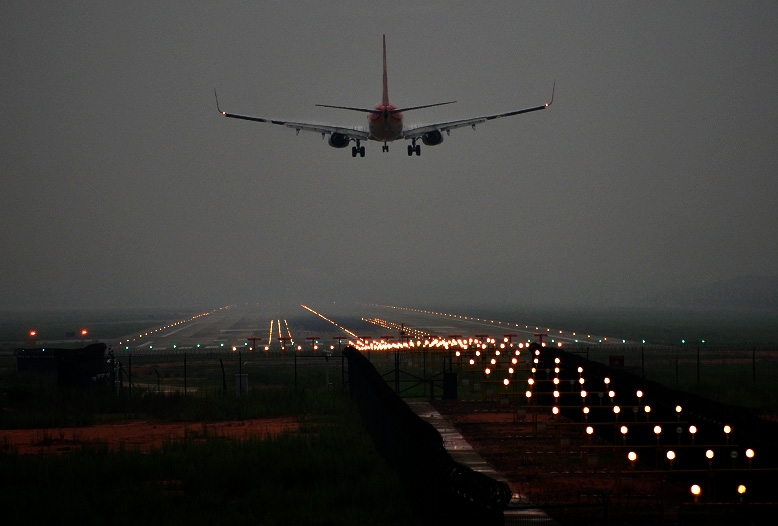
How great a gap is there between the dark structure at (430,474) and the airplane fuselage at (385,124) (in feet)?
123

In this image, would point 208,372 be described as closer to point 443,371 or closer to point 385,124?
point 385,124

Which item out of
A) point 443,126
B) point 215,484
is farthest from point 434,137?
point 215,484

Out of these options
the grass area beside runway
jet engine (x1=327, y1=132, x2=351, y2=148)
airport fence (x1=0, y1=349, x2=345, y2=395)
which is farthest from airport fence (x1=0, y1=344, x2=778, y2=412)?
jet engine (x1=327, y1=132, x2=351, y2=148)

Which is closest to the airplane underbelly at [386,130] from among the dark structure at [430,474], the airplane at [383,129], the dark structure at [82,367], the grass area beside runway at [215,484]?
the airplane at [383,129]

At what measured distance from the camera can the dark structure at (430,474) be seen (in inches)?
506

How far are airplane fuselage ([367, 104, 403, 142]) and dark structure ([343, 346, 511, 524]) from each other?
3764 centimetres

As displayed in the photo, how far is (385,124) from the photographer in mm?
62031

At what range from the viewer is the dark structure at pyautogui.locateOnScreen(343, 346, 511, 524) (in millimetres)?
12844

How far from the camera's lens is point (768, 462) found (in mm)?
17781

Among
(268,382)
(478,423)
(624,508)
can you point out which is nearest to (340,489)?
(624,508)

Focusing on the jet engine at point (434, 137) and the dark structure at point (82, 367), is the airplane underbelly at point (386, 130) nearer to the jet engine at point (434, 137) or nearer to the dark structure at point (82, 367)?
the jet engine at point (434, 137)

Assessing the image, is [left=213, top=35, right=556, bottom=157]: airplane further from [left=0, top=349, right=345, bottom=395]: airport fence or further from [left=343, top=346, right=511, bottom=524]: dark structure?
[left=343, top=346, right=511, bottom=524]: dark structure

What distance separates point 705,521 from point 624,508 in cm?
177

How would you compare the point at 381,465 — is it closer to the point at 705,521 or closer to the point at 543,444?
the point at 543,444
